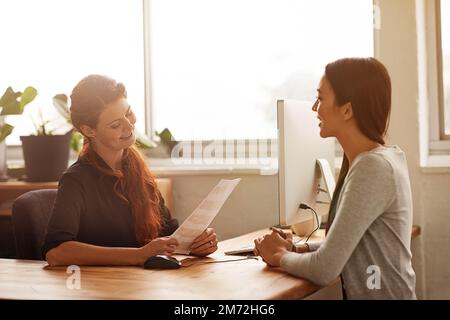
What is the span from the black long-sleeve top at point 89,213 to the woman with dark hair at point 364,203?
0.64 meters

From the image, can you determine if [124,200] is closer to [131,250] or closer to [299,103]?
[131,250]

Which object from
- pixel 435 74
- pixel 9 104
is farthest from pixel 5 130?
pixel 435 74

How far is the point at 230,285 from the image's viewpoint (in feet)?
5.34

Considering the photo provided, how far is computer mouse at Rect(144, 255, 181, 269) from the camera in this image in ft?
6.12

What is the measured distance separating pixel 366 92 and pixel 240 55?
175 centimetres

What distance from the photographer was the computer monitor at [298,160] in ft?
6.77

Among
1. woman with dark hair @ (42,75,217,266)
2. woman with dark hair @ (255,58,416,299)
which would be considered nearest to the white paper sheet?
woman with dark hair @ (42,75,217,266)

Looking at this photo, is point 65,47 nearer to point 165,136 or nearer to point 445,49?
point 165,136

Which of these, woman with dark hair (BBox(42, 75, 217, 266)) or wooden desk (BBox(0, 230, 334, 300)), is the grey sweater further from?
woman with dark hair (BBox(42, 75, 217, 266))

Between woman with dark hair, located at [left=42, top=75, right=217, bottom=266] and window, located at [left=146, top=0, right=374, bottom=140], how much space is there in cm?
119

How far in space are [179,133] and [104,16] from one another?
0.78 metres

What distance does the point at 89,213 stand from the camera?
2107 millimetres

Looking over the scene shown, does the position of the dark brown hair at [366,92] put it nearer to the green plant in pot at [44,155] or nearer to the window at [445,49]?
the window at [445,49]

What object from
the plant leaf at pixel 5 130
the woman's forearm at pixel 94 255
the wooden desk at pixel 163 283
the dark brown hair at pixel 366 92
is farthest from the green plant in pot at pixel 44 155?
the dark brown hair at pixel 366 92
